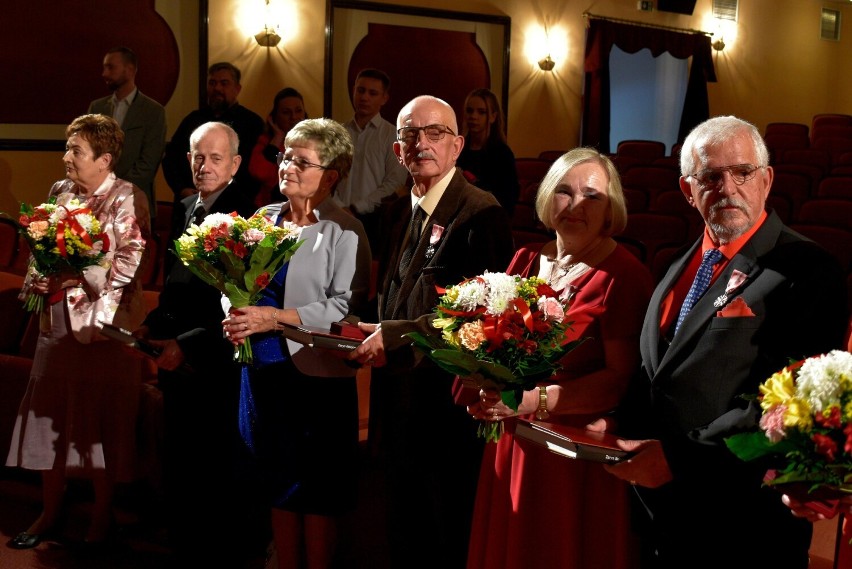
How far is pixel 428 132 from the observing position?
9.17 feet

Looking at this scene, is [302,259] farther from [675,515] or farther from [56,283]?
[675,515]

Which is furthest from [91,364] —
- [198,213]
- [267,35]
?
[267,35]

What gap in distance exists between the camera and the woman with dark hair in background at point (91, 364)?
3.57 metres

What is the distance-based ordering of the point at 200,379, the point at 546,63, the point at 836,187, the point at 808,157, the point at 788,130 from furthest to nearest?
the point at 788,130 → the point at 546,63 → the point at 808,157 → the point at 836,187 → the point at 200,379

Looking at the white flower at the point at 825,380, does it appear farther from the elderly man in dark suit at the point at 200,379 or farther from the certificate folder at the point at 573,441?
the elderly man in dark suit at the point at 200,379

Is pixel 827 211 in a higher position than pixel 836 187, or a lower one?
lower

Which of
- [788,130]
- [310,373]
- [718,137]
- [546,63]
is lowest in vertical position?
[310,373]

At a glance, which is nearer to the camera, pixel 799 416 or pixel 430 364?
pixel 799 416

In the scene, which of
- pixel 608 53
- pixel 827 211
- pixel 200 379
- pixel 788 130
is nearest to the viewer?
pixel 200 379

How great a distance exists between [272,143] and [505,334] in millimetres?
4540

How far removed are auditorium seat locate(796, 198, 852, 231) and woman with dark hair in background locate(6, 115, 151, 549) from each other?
17.2 ft

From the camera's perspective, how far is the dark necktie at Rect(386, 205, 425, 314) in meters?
2.83

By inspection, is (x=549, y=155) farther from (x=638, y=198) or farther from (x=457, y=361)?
(x=457, y=361)

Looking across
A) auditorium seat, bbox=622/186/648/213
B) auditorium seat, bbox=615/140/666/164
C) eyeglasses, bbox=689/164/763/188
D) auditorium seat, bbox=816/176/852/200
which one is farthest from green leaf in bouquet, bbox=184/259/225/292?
auditorium seat, bbox=615/140/666/164
